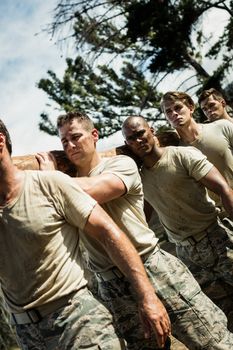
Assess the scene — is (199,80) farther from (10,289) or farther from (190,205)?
(10,289)

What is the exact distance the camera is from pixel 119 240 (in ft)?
5.78

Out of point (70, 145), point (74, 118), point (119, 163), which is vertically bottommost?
point (119, 163)

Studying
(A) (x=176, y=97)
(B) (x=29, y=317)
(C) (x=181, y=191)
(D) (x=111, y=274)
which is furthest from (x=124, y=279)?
(A) (x=176, y=97)

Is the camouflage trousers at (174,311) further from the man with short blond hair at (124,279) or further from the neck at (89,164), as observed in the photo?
the neck at (89,164)

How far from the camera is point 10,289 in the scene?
1.80m

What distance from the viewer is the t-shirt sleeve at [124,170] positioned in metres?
2.20

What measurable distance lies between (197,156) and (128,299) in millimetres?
1064

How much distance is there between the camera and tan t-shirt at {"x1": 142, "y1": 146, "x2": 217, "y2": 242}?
279cm

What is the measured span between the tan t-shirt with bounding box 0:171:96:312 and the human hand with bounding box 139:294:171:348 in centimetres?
29

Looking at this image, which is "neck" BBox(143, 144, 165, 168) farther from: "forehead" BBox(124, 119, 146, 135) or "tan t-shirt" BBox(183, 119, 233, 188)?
"tan t-shirt" BBox(183, 119, 233, 188)

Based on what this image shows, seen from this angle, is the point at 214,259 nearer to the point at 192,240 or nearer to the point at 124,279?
the point at 192,240

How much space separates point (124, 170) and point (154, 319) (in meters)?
0.85

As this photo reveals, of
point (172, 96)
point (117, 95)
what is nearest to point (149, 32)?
point (117, 95)

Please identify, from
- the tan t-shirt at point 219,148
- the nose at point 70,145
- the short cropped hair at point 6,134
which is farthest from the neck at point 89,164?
the tan t-shirt at point 219,148
